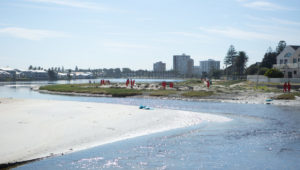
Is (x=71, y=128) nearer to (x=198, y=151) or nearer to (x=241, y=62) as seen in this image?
(x=198, y=151)

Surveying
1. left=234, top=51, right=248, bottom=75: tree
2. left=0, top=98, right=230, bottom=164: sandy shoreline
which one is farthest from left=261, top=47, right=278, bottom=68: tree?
left=0, top=98, right=230, bottom=164: sandy shoreline

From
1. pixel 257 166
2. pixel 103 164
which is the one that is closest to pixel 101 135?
pixel 103 164

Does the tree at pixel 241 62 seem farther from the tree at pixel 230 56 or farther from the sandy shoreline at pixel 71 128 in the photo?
the sandy shoreline at pixel 71 128

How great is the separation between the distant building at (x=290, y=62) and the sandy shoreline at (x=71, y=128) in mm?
54896

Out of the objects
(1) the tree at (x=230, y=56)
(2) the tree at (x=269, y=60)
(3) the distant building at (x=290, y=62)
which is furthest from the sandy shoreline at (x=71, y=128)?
(1) the tree at (x=230, y=56)

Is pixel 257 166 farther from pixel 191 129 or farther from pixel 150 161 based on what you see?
pixel 191 129

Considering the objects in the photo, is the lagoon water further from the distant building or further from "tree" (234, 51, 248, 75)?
"tree" (234, 51, 248, 75)

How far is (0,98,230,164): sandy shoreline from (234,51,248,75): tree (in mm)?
111451

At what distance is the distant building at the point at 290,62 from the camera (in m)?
73.3

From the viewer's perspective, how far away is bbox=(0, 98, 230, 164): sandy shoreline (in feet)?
48.3

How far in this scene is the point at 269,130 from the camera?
21469 mm

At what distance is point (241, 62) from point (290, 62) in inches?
1981

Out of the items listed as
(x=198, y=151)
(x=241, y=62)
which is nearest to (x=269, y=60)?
(x=241, y=62)

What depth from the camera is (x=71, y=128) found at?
19500 millimetres
